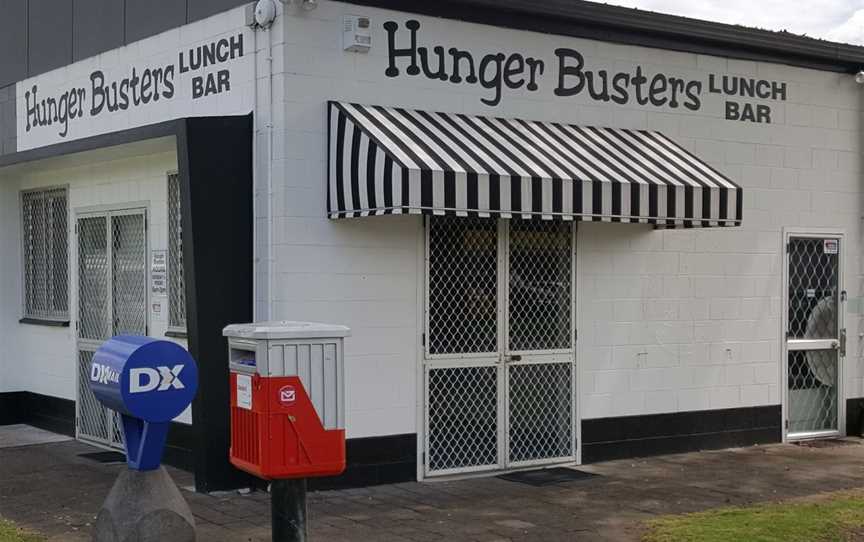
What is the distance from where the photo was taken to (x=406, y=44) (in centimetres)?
918

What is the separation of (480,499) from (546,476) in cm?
110

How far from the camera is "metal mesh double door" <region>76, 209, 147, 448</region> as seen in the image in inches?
412

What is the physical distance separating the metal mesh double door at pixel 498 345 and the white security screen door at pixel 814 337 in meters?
2.75

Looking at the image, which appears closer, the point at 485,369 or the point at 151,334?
the point at 485,369

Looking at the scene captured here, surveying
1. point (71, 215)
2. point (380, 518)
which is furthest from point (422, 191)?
point (71, 215)

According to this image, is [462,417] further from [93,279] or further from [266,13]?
[93,279]

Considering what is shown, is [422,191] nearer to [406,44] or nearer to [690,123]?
[406,44]

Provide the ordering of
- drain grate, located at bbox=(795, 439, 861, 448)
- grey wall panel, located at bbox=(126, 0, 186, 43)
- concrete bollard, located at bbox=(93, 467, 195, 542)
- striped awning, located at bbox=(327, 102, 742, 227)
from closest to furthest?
concrete bollard, located at bbox=(93, 467, 195, 542) < striped awning, located at bbox=(327, 102, 742, 227) < grey wall panel, located at bbox=(126, 0, 186, 43) < drain grate, located at bbox=(795, 439, 861, 448)

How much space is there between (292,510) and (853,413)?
7.76 metres

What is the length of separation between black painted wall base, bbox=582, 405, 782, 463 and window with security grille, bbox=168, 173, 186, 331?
3626 mm

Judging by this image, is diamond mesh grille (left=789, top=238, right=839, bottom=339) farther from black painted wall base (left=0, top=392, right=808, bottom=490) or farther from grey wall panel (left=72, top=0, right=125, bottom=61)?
grey wall panel (left=72, top=0, right=125, bottom=61)

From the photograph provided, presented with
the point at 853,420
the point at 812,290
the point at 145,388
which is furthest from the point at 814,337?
the point at 145,388

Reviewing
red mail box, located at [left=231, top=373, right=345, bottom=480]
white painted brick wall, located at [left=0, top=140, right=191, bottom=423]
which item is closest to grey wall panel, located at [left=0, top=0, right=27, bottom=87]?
white painted brick wall, located at [left=0, top=140, right=191, bottom=423]

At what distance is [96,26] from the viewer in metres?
10.8
